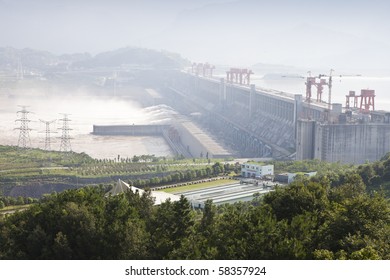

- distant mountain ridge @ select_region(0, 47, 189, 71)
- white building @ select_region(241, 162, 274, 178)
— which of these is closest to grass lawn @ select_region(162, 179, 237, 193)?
white building @ select_region(241, 162, 274, 178)

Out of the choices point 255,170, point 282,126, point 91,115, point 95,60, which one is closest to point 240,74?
point 91,115

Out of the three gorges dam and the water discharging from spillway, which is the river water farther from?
the three gorges dam

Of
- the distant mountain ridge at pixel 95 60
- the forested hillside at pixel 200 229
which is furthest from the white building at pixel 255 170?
the distant mountain ridge at pixel 95 60

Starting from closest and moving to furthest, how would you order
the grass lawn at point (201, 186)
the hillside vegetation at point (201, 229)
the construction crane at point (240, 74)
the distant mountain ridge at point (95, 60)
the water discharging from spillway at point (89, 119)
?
the hillside vegetation at point (201, 229)
the grass lawn at point (201, 186)
the water discharging from spillway at point (89, 119)
the construction crane at point (240, 74)
the distant mountain ridge at point (95, 60)

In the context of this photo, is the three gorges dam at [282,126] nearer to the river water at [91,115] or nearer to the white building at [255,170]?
the river water at [91,115]

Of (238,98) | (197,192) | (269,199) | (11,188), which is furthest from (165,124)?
(269,199)

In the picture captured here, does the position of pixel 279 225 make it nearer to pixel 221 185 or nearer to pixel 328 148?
pixel 221 185
